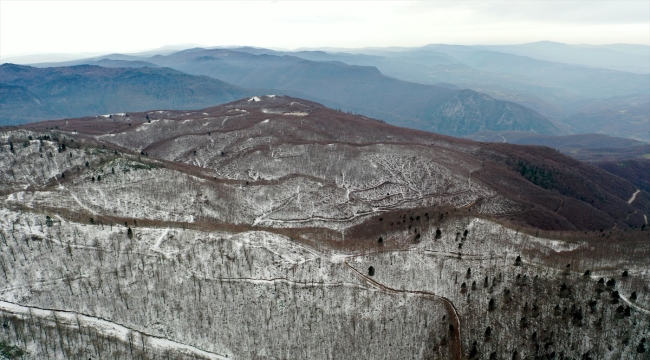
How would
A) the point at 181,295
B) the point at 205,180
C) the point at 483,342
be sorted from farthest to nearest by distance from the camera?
the point at 205,180
the point at 181,295
the point at 483,342

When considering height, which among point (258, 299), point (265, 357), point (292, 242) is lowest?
point (265, 357)

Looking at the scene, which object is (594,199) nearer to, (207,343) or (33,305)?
(207,343)

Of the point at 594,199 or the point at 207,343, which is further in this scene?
the point at 594,199

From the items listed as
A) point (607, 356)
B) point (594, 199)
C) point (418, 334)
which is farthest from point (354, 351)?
point (594, 199)

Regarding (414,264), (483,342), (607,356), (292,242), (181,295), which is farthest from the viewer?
(292,242)

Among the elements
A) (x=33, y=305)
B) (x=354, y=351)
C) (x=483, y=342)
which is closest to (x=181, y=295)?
(x=33, y=305)

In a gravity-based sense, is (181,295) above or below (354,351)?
above

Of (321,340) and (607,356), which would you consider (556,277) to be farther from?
(321,340)

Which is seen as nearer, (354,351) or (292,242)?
(354,351)

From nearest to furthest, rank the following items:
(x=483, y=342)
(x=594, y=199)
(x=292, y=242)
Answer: (x=483, y=342)
(x=292, y=242)
(x=594, y=199)
